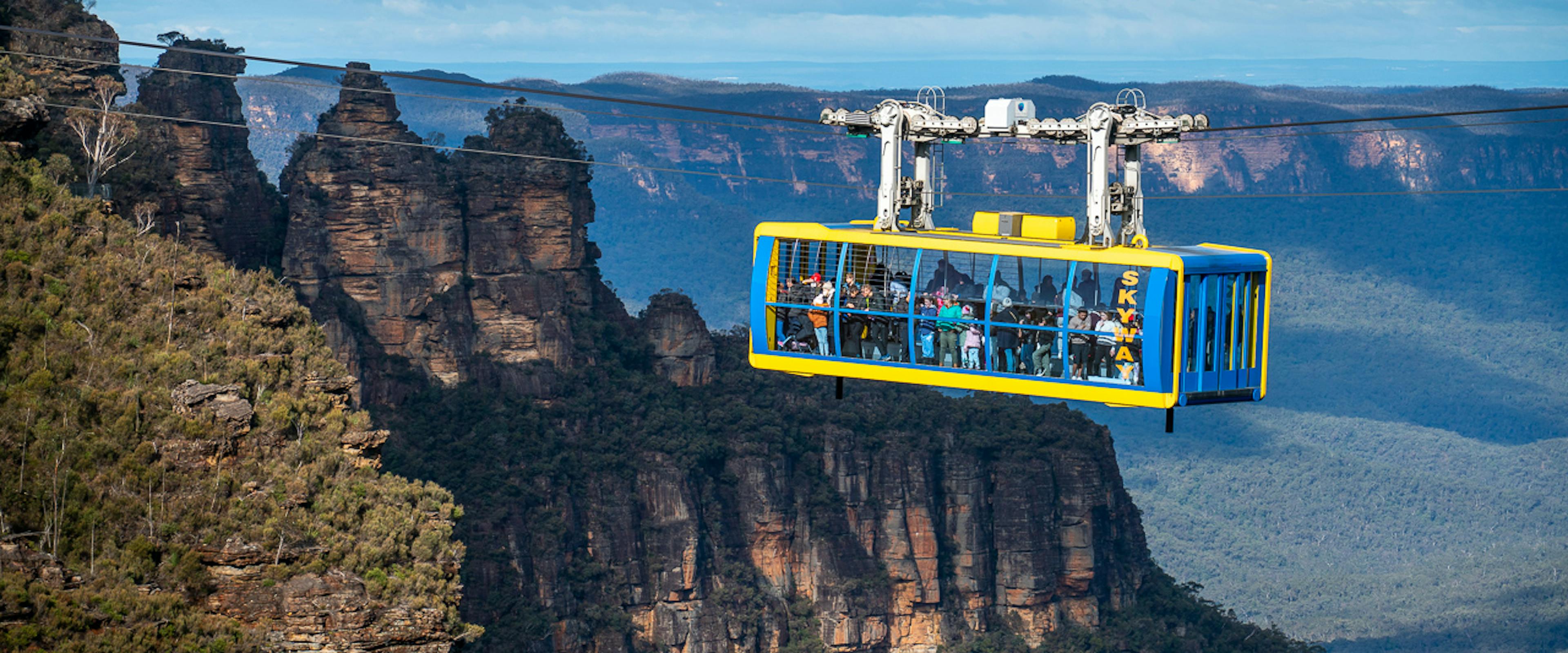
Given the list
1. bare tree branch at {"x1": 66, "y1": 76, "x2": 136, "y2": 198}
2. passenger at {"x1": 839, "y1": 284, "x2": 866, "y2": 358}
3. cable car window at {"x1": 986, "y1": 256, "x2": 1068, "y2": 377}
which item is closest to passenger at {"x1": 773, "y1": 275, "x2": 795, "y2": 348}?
passenger at {"x1": 839, "y1": 284, "x2": 866, "y2": 358}

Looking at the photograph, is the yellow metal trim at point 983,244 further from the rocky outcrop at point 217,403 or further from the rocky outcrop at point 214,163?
the rocky outcrop at point 214,163

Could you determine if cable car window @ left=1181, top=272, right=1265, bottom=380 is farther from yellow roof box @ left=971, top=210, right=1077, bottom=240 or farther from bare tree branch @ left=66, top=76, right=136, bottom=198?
bare tree branch @ left=66, top=76, right=136, bottom=198

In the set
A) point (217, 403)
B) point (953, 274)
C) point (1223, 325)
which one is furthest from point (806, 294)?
point (217, 403)

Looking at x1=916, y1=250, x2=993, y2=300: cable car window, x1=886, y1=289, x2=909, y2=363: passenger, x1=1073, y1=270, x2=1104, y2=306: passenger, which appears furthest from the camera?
x1=886, y1=289, x2=909, y2=363: passenger

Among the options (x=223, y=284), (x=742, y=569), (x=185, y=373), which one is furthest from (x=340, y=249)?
(x=185, y=373)

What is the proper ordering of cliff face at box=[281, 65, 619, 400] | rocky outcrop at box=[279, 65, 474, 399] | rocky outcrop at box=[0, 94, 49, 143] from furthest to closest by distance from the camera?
cliff face at box=[281, 65, 619, 400] < rocky outcrop at box=[279, 65, 474, 399] < rocky outcrop at box=[0, 94, 49, 143]

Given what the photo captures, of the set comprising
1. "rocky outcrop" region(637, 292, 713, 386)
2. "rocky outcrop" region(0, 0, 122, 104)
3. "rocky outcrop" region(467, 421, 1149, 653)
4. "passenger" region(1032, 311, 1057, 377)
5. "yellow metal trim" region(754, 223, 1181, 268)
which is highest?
"rocky outcrop" region(0, 0, 122, 104)

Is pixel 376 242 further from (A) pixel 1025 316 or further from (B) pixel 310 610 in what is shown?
(A) pixel 1025 316
